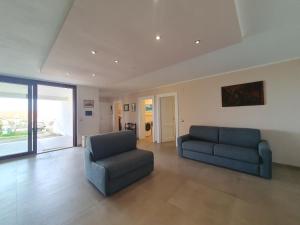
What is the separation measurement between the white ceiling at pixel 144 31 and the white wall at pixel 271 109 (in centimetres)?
42

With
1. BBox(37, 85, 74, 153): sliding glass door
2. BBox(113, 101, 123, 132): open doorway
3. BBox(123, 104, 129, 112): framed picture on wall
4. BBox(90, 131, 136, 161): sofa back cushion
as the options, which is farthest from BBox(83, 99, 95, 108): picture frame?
BBox(90, 131, 136, 161): sofa back cushion

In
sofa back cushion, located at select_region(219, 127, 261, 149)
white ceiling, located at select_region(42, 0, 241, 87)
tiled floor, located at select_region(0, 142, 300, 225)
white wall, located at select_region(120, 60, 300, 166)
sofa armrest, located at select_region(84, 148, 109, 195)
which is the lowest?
tiled floor, located at select_region(0, 142, 300, 225)

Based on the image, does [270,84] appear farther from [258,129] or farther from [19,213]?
[19,213]

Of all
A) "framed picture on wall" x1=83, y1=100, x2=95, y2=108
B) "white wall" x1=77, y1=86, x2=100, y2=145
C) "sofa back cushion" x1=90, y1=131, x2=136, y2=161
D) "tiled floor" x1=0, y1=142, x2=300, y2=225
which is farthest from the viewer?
"framed picture on wall" x1=83, y1=100, x2=95, y2=108

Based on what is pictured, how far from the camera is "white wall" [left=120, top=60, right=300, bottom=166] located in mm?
3129

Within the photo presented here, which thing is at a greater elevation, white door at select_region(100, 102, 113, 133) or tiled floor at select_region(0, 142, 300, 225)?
white door at select_region(100, 102, 113, 133)

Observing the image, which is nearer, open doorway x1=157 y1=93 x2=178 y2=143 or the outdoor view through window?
the outdoor view through window

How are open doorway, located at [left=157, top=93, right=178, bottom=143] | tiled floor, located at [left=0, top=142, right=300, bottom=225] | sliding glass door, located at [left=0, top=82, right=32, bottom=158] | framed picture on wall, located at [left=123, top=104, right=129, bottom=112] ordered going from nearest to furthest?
1. tiled floor, located at [left=0, top=142, right=300, bottom=225]
2. sliding glass door, located at [left=0, top=82, right=32, bottom=158]
3. open doorway, located at [left=157, top=93, right=178, bottom=143]
4. framed picture on wall, located at [left=123, top=104, right=129, bottom=112]

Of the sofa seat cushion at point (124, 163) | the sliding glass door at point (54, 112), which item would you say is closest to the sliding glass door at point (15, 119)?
the sliding glass door at point (54, 112)

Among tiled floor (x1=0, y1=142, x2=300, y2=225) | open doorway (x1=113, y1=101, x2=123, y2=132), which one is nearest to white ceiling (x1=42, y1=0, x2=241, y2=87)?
tiled floor (x1=0, y1=142, x2=300, y2=225)

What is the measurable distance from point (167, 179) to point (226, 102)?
2981 mm

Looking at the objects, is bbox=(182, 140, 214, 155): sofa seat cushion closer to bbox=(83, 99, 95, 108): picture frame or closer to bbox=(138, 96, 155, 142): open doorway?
bbox=(138, 96, 155, 142): open doorway

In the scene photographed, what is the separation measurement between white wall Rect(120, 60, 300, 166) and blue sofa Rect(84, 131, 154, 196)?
2805mm

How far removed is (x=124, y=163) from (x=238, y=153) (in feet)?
8.27
